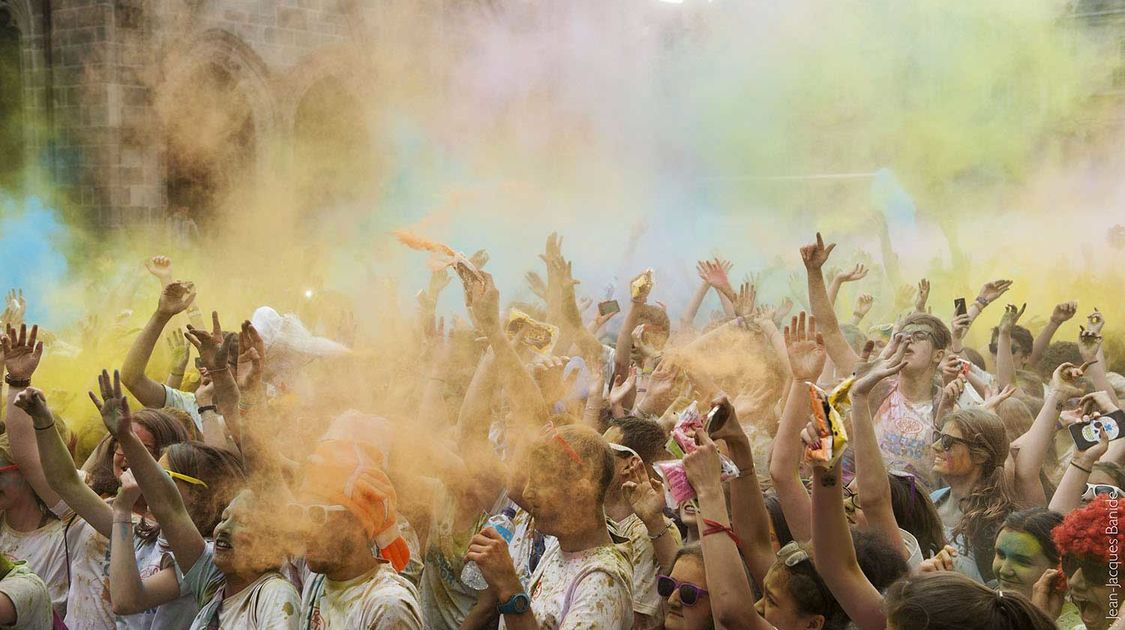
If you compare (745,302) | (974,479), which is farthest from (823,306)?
(745,302)

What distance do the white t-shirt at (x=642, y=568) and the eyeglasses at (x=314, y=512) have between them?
787 millimetres

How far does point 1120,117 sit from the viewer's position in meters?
8.07

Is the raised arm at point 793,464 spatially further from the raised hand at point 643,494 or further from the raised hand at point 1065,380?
the raised hand at point 1065,380

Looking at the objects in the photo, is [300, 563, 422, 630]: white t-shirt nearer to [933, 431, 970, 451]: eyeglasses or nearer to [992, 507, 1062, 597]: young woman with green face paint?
[992, 507, 1062, 597]: young woman with green face paint

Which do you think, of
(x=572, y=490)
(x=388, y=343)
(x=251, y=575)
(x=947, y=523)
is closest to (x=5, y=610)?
(x=251, y=575)

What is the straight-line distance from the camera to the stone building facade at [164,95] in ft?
27.7

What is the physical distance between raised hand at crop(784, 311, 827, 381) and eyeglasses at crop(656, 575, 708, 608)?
0.75 m

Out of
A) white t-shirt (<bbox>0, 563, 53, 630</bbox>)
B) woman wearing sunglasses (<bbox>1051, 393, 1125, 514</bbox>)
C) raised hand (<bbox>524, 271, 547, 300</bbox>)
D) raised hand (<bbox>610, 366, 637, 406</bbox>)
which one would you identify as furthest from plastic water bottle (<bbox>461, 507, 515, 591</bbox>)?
raised hand (<bbox>524, 271, 547, 300</bbox>)

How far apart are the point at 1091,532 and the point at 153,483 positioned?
235 cm

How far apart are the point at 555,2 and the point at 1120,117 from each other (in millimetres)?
4131

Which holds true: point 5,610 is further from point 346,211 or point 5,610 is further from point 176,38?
point 176,38

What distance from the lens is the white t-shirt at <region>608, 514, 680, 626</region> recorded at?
328 centimetres

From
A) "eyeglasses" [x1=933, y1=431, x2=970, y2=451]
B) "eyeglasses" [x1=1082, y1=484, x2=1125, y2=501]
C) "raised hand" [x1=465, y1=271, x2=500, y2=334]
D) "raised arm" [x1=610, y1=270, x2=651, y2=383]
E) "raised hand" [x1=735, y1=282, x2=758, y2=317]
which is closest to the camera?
"eyeglasses" [x1=1082, y1=484, x2=1125, y2=501]

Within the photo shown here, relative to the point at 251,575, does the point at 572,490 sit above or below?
above
